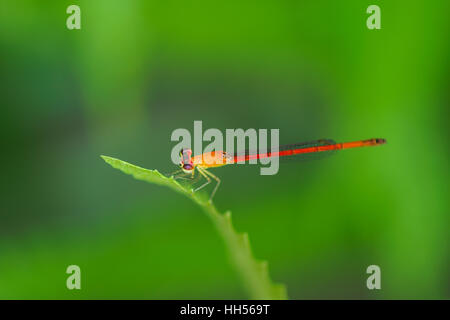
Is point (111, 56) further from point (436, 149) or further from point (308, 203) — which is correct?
point (436, 149)

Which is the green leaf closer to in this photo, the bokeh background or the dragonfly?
the bokeh background

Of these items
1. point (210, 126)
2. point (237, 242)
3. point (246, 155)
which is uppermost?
point (210, 126)

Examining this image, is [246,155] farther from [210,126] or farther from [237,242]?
[237,242]

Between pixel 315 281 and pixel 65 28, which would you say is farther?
pixel 65 28

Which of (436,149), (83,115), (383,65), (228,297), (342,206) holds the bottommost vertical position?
(228,297)

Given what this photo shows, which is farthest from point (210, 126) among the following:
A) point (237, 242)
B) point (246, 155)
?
point (237, 242)

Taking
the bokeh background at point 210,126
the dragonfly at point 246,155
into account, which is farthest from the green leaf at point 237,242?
the dragonfly at point 246,155

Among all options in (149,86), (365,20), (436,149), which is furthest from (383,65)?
(149,86)

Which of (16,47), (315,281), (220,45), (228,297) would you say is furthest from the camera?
(220,45)
